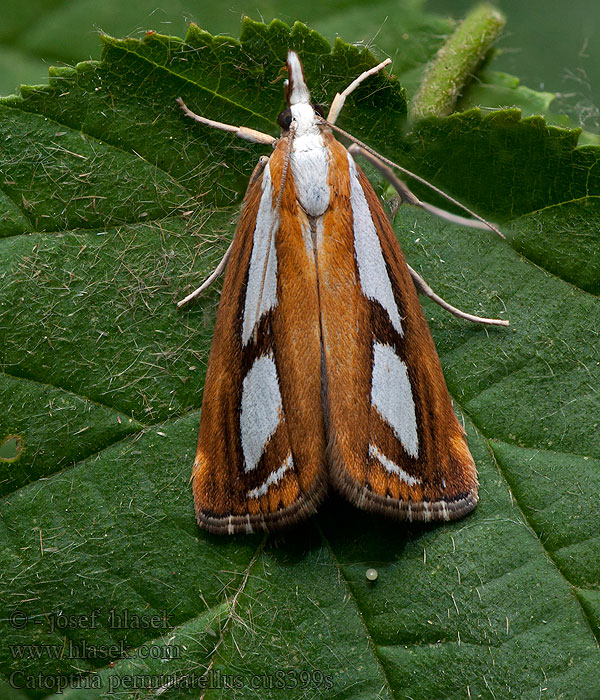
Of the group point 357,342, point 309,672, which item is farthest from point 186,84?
point 309,672

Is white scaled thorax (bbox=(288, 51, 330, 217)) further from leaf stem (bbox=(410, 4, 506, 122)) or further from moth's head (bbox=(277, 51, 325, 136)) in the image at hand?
leaf stem (bbox=(410, 4, 506, 122))

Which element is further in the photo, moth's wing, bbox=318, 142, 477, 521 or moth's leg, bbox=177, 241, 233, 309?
moth's leg, bbox=177, 241, 233, 309

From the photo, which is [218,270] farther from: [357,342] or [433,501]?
[433,501]

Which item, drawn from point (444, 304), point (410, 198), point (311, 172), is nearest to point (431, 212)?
point (410, 198)

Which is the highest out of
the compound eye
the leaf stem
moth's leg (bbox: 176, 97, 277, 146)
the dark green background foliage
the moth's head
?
the leaf stem

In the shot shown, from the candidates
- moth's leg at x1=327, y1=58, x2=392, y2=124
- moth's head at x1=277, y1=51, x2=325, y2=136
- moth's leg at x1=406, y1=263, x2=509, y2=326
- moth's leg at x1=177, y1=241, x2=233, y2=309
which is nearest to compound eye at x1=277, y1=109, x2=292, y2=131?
moth's head at x1=277, y1=51, x2=325, y2=136

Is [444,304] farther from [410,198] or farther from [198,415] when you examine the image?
[198,415]
